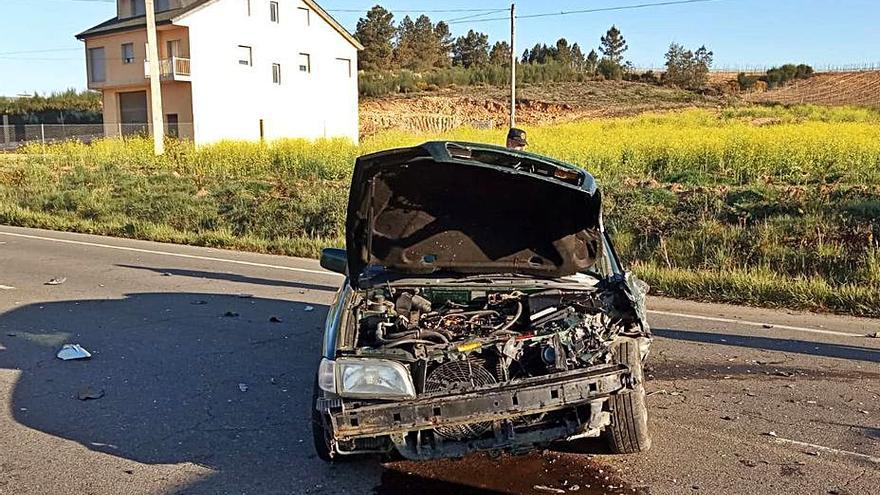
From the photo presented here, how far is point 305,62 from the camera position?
148 feet

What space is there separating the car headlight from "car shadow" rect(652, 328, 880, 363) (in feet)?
12.5

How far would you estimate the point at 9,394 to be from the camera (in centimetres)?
549

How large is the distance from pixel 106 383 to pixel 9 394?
62 cm

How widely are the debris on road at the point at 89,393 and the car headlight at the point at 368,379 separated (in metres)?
2.40

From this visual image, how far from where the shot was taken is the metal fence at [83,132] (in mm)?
37938

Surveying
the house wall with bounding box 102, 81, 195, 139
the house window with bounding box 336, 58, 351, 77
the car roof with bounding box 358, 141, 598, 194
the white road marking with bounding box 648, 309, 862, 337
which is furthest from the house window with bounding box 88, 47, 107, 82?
the car roof with bounding box 358, 141, 598, 194

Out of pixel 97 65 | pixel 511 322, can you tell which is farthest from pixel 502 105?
pixel 511 322

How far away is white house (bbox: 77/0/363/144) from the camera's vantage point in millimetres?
39000

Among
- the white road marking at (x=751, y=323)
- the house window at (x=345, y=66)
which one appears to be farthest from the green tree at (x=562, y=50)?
the white road marking at (x=751, y=323)

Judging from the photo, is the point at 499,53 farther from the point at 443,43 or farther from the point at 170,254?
the point at 170,254

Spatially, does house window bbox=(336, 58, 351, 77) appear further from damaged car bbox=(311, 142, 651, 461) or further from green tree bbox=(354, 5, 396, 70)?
damaged car bbox=(311, 142, 651, 461)

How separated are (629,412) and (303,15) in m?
43.4

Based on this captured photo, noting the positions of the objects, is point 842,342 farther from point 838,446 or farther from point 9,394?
point 9,394

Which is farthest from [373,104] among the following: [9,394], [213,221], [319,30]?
[9,394]
